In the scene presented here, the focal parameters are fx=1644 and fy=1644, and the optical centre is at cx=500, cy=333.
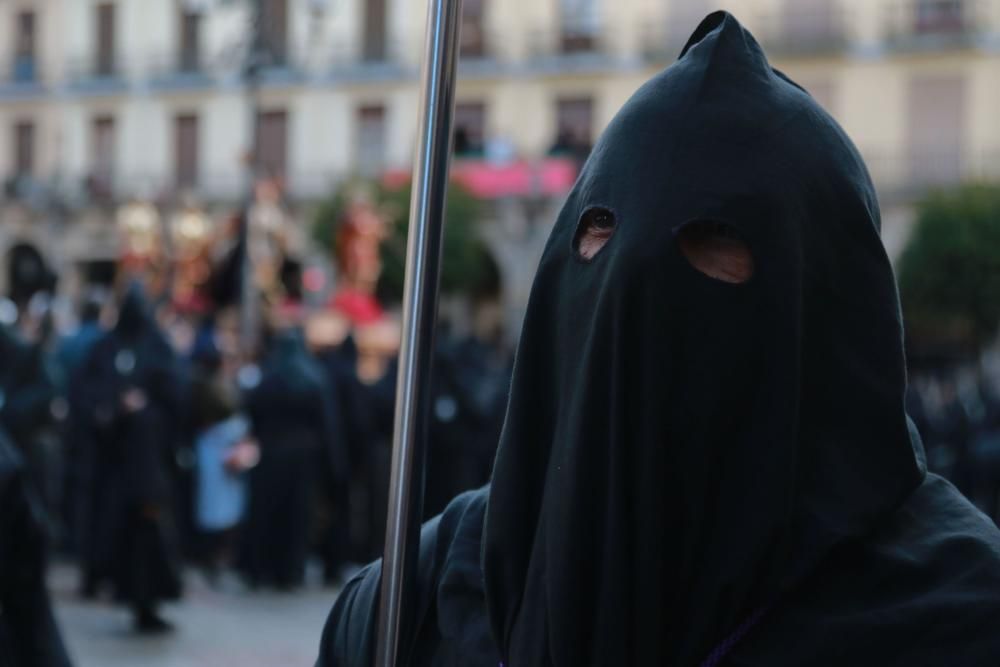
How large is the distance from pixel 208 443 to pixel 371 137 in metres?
28.8

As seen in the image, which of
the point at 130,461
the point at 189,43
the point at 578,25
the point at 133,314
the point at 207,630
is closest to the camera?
the point at 207,630

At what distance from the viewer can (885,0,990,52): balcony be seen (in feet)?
117

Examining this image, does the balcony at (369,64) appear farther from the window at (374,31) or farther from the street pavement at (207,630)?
the street pavement at (207,630)

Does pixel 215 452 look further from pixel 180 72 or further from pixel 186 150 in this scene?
pixel 180 72

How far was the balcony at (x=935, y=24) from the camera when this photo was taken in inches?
1405

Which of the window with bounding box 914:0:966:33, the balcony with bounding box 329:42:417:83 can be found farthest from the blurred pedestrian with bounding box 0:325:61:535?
the balcony with bounding box 329:42:417:83

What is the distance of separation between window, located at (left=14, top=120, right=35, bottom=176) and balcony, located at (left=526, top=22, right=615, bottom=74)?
15.3 metres

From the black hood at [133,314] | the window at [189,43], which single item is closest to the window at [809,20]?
the window at [189,43]

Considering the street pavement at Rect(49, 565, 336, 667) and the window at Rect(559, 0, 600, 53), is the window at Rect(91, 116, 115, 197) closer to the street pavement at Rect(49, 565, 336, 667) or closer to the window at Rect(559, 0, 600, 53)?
the window at Rect(559, 0, 600, 53)

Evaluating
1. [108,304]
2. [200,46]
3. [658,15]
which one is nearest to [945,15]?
[658,15]

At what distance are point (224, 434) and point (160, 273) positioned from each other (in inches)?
303

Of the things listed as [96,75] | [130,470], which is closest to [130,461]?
[130,470]

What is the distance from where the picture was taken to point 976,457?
52.7 ft

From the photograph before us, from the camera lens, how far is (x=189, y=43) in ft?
142
